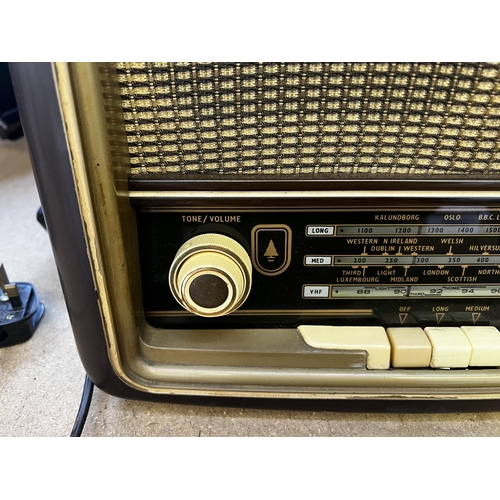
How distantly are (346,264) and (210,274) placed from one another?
0.42ft

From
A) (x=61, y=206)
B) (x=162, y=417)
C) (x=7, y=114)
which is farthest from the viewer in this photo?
(x=7, y=114)

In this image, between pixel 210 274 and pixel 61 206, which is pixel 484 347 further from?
pixel 61 206

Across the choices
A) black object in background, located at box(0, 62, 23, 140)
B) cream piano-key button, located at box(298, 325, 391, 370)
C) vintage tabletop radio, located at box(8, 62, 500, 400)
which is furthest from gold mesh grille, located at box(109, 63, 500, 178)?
black object in background, located at box(0, 62, 23, 140)

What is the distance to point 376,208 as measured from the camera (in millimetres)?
404

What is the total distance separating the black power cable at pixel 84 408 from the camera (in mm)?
438

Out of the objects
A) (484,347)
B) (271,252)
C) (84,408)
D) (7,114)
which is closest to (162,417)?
(84,408)

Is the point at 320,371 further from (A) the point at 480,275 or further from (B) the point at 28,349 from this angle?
(B) the point at 28,349

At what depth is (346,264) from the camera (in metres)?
0.43

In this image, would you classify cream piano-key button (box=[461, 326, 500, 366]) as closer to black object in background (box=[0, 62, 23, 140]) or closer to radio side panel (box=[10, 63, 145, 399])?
radio side panel (box=[10, 63, 145, 399])

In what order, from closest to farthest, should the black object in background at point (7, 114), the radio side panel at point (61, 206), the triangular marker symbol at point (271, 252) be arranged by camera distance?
1. the radio side panel at point (61, 206)
2. the triangular marker symbol at point (271, 252)
3. the black object in background at point (7, 114)

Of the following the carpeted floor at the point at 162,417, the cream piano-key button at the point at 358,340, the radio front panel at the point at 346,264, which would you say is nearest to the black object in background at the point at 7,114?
the carpeted floor at the point at 162,417

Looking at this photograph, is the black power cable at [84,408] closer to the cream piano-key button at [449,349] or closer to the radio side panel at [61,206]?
the radio side panel at [61,206]

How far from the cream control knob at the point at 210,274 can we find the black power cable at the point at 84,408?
16 centimetres

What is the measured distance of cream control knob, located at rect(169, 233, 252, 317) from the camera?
0.39 metres
